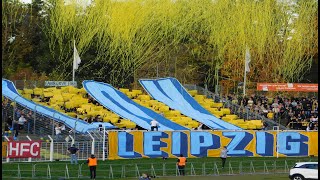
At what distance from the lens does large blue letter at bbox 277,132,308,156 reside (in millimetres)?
56000

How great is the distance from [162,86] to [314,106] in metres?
13.0

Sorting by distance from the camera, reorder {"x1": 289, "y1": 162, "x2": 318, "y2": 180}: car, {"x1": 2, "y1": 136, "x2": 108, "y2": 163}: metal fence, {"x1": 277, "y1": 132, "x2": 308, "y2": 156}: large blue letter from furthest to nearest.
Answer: {"x1": 277, "y1": 132, "x2": 308, "y2": 156}: large blue letter
{"x1": 2, "y1": 136, "x2": 108, "y2": 163}: metal fence
{"x1": 289, "y1": 162, "x2": 318, "y2": 180}: car

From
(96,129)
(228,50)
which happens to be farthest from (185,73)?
(96,129)

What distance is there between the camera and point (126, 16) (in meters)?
79.2

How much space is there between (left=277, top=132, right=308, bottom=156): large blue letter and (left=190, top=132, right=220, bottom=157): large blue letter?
15.4ft

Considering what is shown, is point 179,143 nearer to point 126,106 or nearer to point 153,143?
point 153,143

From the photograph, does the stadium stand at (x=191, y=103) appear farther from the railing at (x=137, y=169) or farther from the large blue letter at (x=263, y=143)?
the railing at (x=137, y=169)

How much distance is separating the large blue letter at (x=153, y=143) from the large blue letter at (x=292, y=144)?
28.4ft

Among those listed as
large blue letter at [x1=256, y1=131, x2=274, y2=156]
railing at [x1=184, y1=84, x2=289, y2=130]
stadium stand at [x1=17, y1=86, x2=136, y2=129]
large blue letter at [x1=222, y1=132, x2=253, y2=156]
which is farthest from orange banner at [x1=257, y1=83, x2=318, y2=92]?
large blue letter at [x1=222, y1=132, x2=253, y2=156]

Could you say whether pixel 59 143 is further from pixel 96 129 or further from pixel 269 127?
pixel 269 127

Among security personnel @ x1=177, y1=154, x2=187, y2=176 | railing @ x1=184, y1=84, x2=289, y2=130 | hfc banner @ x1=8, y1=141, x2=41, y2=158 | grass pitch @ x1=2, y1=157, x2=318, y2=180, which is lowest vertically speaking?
grass pitch @ x1=2, y1=157, x2=318, y2=180

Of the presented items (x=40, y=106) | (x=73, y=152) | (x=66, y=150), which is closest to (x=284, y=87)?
(x=40, y=106)

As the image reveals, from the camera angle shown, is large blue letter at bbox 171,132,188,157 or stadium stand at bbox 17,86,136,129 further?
stadium stand at bbox 17,86,136,129

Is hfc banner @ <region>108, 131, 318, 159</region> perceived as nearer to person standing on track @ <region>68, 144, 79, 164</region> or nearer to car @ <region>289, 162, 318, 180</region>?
person standing on track @ <region>68, 144, 79, 164</region>
